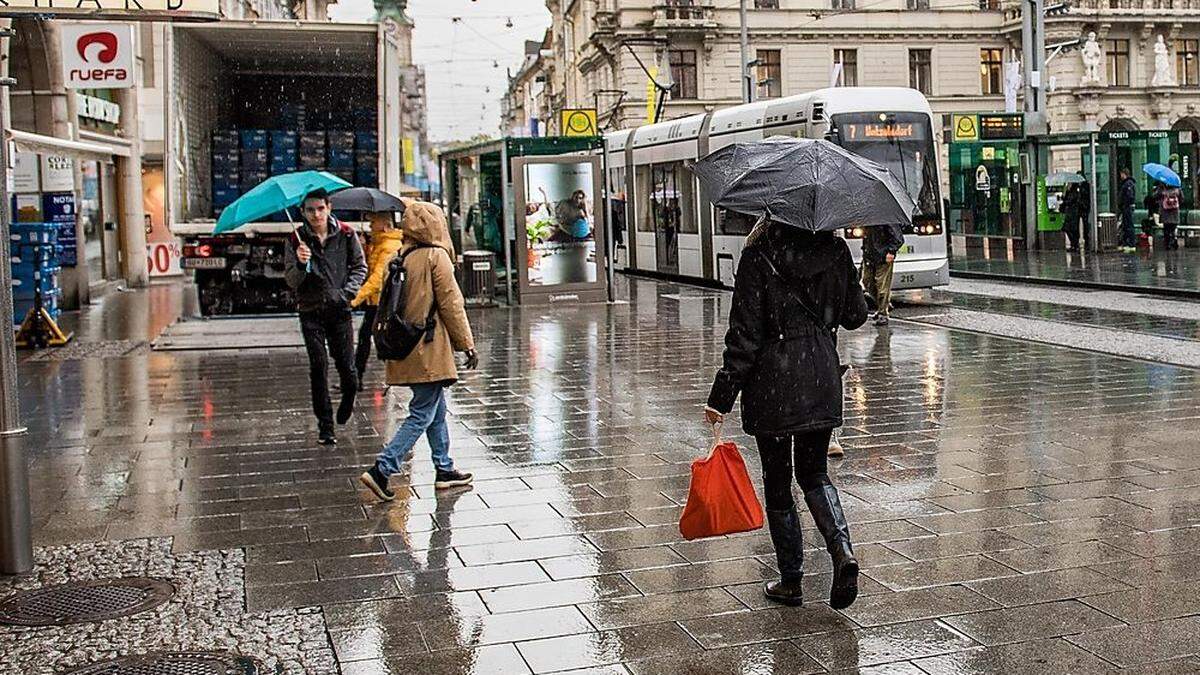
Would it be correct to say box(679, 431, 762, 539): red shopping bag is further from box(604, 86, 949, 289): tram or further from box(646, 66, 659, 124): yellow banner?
box(646, 66, 659, 124): yellow banner

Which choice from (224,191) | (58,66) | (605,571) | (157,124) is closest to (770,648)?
(605,571)

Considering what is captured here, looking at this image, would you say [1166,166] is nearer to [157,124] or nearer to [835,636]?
[157,124]

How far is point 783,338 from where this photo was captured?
19.5 feet

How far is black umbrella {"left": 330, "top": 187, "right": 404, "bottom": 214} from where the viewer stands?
14.2 meters

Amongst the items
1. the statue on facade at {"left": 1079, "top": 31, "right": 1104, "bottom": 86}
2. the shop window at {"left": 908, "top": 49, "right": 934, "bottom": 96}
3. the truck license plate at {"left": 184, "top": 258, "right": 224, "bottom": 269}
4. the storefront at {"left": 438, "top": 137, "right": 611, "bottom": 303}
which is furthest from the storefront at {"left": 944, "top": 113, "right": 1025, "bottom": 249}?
the shop window at {"left": 908, "top": 49, "right": 934, "bottom": 96}

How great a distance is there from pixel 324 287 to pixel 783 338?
5391 mm

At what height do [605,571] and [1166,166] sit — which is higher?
[1166,166]

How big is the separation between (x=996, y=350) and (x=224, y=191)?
10.5m

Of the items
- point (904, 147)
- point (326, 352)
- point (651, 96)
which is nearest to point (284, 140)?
point (904, 147)

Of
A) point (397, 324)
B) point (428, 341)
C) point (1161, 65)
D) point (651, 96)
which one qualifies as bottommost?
point (428, 341)

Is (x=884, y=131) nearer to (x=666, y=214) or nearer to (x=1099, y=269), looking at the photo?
(x=1099, y=269)

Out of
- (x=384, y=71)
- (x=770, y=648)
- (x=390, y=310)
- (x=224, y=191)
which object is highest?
(x=384, y=71)

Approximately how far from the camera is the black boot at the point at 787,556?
6125mm

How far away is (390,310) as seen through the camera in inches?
339
